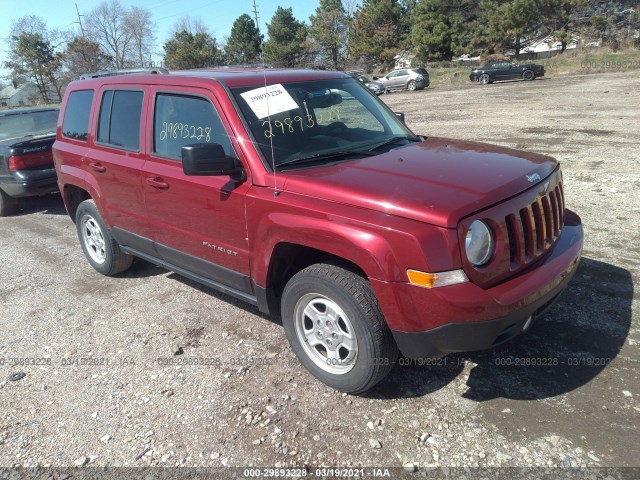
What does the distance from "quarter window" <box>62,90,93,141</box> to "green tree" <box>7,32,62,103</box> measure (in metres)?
61.5

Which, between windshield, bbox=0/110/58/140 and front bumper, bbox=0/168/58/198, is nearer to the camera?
front bumper, bbox=0/168/58/198

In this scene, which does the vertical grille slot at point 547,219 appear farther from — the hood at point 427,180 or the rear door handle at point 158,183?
the rear door handle at point 158,183

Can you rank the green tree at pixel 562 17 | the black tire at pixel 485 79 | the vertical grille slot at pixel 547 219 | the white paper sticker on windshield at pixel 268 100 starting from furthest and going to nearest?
the green tree at pixel 562 17 < the black tire at pixel 485 79 < the white paper sticker on windshield at pixel 268 100 < the vertical grille slot at pixel 547 219

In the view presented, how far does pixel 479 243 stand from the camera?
2588 mm

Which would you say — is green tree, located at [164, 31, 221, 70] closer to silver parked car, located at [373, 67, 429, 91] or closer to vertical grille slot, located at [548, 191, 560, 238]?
silver parked car, located at [373, 67, 429, 91]

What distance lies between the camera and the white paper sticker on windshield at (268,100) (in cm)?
345

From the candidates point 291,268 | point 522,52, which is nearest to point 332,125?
point 291,268

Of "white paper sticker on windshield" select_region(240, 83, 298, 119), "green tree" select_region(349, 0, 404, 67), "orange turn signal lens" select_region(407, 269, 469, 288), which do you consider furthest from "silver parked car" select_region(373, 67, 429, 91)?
"orange turn signal lens" select_region(407, 269, 469, 288)

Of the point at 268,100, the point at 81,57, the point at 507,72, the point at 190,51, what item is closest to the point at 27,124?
the point at 268,100

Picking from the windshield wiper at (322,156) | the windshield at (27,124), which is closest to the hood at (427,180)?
the windshield wiper at (322,156)

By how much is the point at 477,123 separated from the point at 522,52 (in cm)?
3854

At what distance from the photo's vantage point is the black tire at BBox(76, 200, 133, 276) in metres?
4.94

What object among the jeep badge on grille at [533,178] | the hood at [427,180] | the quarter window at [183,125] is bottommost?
the jeep badge on grille at [533,178]

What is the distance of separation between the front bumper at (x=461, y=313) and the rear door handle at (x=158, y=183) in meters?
1.99
